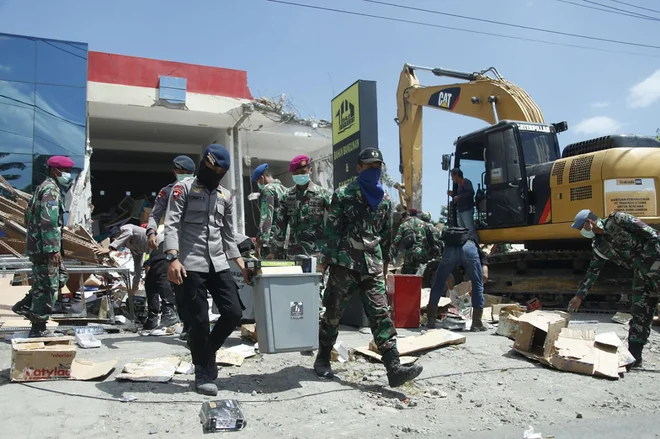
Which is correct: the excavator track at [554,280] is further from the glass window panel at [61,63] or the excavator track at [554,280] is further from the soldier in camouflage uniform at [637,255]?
the glass window panel at [61,63]

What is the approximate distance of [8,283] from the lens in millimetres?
8289

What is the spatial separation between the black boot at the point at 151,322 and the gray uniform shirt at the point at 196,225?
277 centimetres

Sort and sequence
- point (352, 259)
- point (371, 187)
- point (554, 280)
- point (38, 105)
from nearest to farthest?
point (352, 259) < point (371, 187) < point (554, 280) < point (38, 105)

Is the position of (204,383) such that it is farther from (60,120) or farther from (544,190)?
(60,120)

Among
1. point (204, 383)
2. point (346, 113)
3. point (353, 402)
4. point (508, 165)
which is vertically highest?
point (346, 113)

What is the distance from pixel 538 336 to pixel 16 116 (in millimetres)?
13406

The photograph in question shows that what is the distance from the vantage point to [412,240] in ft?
29.5

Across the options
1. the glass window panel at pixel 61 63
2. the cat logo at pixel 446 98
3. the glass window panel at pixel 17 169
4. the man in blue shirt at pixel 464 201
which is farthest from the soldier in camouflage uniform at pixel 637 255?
the glass window panel at pixel 61 63

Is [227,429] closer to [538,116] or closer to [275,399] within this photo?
[275,399]

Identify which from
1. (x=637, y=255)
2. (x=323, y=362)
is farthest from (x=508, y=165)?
(x=323, y=362)

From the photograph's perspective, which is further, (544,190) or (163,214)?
(544,190)

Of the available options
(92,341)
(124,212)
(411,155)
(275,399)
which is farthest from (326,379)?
(124,212)

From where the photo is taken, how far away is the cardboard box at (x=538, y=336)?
5.68 m

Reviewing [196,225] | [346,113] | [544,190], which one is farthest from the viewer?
[346,113]
